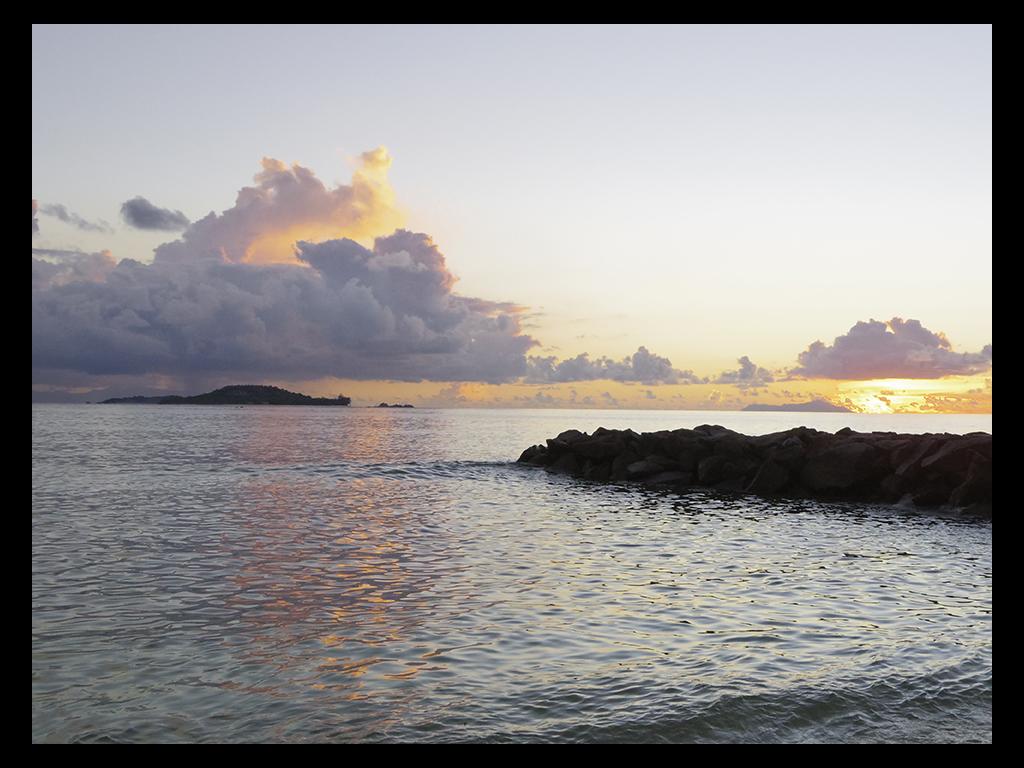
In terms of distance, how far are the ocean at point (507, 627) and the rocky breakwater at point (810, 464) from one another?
4.85m

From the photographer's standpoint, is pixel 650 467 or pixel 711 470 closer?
pixel 711 470

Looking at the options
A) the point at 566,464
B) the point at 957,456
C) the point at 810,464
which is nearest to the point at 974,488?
the point at 957,456

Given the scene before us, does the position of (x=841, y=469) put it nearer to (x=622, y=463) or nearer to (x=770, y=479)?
(x=770, y=479)

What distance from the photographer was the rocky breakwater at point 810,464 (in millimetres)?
33281

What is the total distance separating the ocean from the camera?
9320 mm

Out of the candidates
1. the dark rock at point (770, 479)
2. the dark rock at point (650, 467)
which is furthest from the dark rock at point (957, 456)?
the dark rock at point (650, 467)

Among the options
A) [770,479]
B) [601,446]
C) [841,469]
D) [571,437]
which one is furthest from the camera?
[571,437]

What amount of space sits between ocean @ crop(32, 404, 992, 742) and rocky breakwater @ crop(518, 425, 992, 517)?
4.85 metres

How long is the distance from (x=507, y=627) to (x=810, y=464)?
29930 millimetres

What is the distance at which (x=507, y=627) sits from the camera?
13289mm

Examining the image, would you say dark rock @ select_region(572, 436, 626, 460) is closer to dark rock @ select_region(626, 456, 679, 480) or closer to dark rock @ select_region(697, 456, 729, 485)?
dark rock @ select_region(626, 456, 679, 480)

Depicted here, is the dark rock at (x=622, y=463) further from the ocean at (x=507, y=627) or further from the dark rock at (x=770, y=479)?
the ocean at (x=507, y=627)
